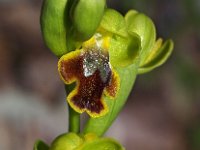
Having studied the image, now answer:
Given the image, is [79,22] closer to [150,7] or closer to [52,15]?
[52,15]

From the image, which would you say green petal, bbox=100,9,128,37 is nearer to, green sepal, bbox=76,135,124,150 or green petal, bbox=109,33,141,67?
green petal, bbox=109,33,141,67

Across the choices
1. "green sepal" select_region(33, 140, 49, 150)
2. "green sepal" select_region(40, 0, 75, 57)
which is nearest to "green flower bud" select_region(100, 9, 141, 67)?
"green sepal" select_region(40, 0, 75, 57)

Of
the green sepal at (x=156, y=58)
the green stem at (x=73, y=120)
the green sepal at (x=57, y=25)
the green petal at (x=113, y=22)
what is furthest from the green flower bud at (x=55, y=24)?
the green sepal at (x=156, y=58)

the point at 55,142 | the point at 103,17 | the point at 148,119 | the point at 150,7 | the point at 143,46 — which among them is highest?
the point at 103,17

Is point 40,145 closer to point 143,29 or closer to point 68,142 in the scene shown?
point 68,142

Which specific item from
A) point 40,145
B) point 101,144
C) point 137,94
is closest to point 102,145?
point 101,144

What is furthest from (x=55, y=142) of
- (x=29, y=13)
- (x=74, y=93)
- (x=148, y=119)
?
(x=29, y=13)
